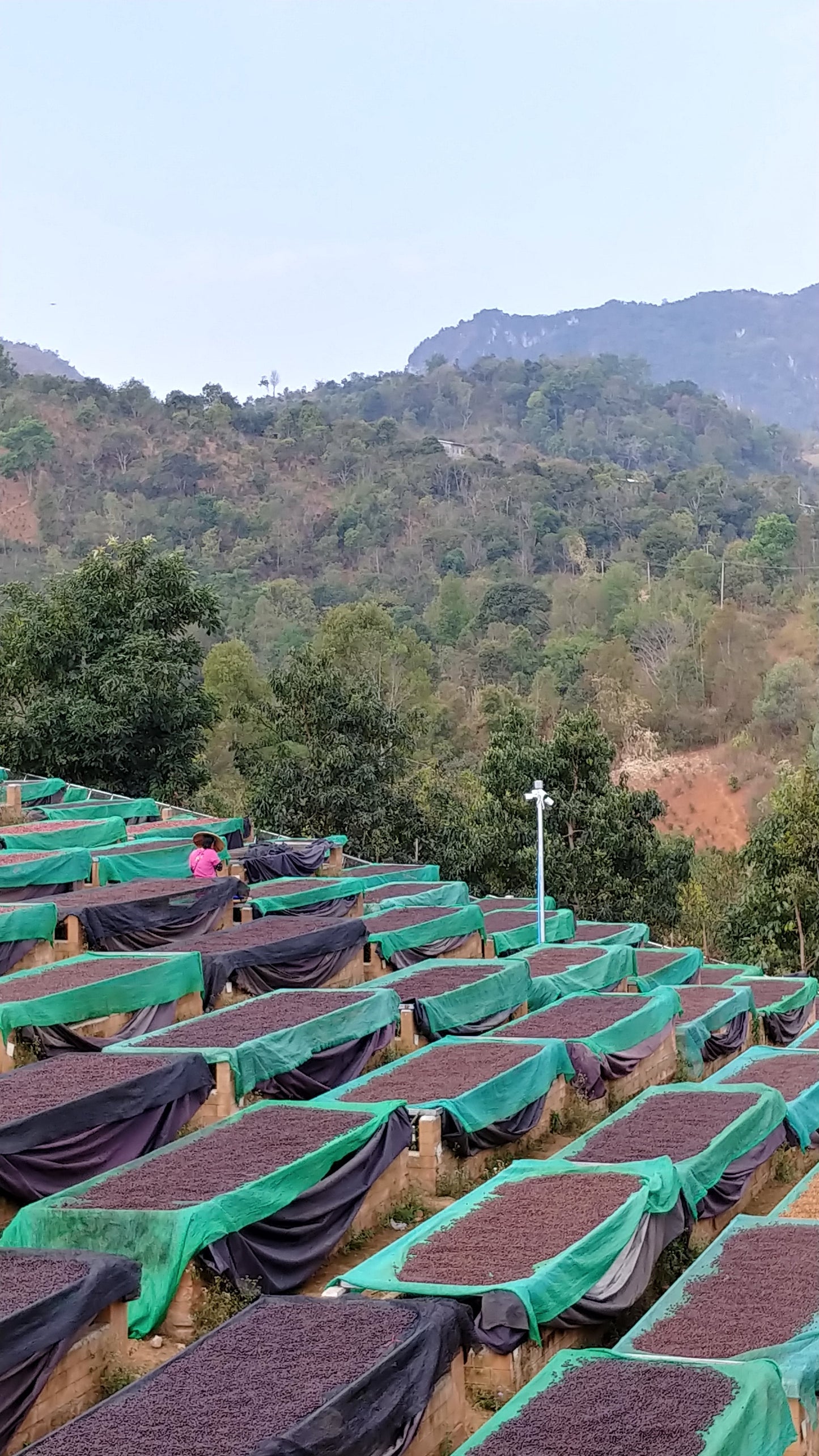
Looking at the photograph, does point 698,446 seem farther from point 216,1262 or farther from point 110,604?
point 216,1262

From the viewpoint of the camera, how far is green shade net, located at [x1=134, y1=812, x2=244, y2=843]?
23.1 meters

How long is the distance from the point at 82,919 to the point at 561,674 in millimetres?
51518

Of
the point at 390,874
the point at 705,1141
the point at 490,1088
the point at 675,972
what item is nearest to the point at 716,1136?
the point at 705,1141

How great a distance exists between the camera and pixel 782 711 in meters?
62.3

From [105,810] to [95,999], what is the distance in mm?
11017

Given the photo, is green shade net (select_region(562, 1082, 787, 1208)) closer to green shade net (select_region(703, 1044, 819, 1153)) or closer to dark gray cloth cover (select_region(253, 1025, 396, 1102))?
green shade net (select_region(703, 1044, 819, 1153))

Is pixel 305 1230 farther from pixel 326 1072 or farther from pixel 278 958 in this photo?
pixel 278 958

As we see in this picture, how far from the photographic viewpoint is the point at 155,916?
17812 millimetres

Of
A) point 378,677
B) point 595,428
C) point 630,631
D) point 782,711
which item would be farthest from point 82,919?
point 595,428

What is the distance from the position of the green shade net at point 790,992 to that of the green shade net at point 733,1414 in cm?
1299

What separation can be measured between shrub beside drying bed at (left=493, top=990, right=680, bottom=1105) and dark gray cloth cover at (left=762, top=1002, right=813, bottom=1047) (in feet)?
11.5

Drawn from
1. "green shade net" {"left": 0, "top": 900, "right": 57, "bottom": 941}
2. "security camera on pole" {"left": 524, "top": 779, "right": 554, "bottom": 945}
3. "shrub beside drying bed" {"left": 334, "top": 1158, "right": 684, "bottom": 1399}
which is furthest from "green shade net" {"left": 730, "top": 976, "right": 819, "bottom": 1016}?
"shrub beside drying bed" {"left": 334, "top": 1158, "right": 684, "bottom": 1399}

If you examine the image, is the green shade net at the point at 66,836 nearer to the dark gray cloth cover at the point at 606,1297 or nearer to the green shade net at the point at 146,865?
the green shade net at the point at 146,865

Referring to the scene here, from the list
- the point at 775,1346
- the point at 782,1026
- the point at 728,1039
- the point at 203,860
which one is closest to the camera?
the point at 775,1346
